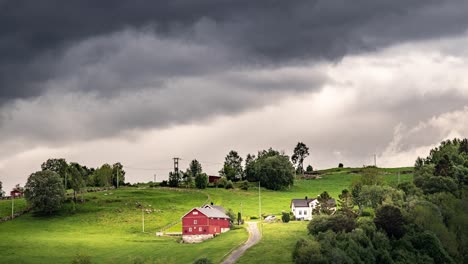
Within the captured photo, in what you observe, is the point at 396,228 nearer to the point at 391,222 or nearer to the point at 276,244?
the point at 391,222

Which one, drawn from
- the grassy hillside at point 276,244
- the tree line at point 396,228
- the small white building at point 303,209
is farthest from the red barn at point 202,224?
the small white building at point 303,209

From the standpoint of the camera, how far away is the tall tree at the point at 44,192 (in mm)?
182625

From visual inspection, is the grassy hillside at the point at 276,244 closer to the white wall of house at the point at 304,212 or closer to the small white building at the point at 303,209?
the white wall of house at the point at 304,212

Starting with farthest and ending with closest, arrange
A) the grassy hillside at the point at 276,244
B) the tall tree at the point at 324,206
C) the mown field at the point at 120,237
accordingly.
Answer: the tall tree at the point at 324,206
the mown field at the point at 120,237
the grassy hillside at the point at 276,244

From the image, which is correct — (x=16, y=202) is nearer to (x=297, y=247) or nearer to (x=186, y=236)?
(x=186, y=236)

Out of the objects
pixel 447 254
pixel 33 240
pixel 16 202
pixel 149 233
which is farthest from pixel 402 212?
pixel 16 202

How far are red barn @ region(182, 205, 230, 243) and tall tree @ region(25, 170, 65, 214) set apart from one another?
4806 cm

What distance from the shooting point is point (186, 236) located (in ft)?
478

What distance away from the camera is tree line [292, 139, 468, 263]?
393ft

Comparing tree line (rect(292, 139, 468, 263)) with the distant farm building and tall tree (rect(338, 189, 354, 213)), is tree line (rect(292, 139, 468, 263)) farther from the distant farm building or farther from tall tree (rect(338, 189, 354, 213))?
the distant farm building

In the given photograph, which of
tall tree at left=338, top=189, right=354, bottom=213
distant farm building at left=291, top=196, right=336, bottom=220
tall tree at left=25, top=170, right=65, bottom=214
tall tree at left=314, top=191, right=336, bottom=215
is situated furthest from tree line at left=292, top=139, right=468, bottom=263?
tall tree at left=25, top=170, right=65, bottom=214

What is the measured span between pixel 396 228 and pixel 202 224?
1547 inches

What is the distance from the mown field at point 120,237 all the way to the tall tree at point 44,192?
3249mm

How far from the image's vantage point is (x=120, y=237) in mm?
151625
